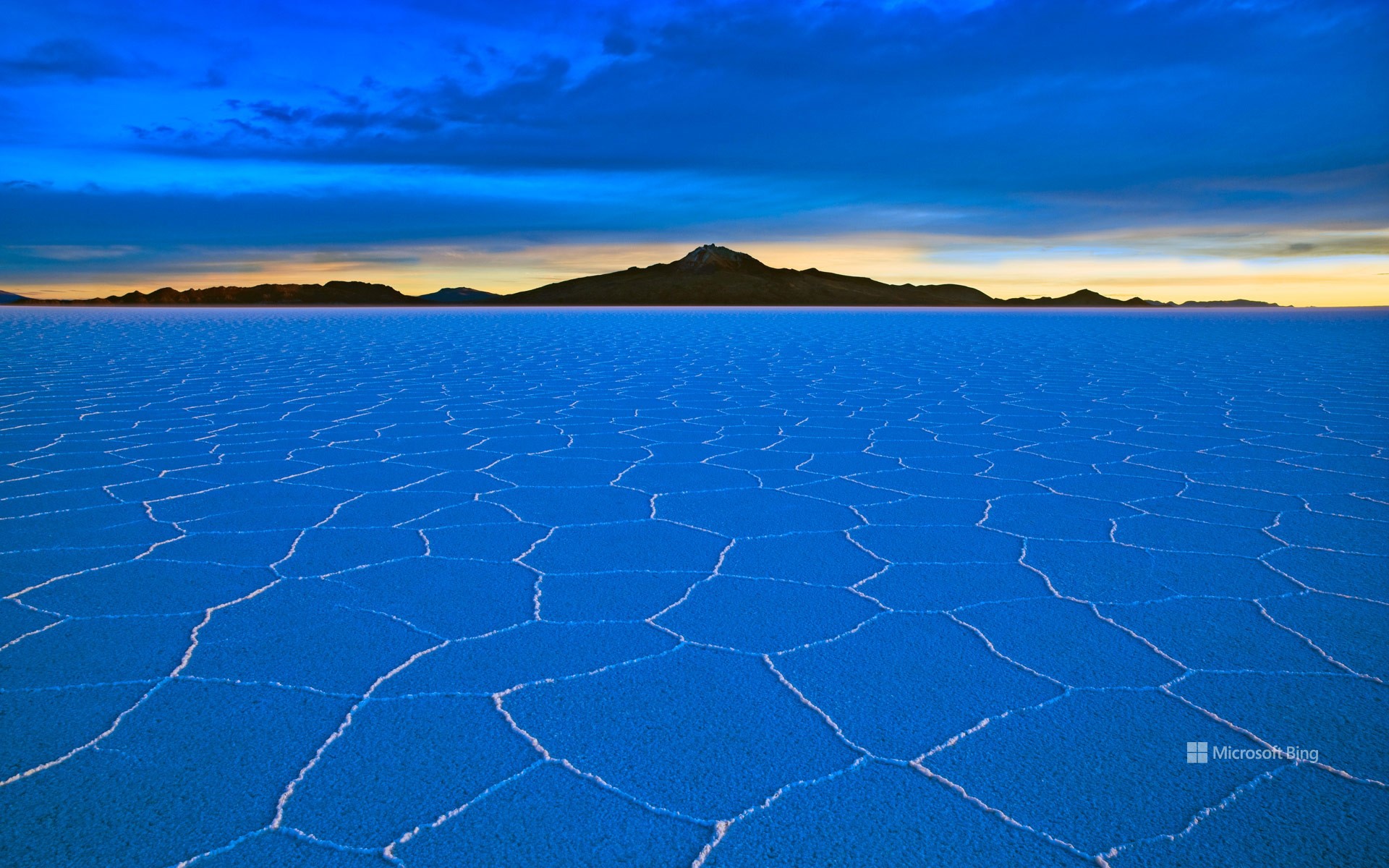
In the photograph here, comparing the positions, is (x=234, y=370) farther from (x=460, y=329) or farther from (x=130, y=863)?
(x=460, y=329)

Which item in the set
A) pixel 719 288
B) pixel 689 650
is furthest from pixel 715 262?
pixel 689 650

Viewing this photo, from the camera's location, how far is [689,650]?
1793 millimetres

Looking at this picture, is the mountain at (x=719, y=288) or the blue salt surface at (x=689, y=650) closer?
A: the blue salt surface at (x=689, y=650)

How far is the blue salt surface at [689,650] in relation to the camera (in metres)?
1.24

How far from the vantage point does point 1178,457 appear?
3840 millimetres

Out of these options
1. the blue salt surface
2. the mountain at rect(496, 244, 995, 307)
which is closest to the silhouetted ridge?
the mountain at rect(496, 244, 995, 307)

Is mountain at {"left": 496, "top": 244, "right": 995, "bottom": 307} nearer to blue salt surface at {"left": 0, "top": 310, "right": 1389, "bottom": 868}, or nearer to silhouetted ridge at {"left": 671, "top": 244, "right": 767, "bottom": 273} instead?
silhouetted ridge at {"left": 671, "top": 244, "right": 767, "bottom": 273}

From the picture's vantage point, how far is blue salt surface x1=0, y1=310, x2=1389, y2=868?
124 centimetres

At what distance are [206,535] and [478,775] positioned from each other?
5.27 ft

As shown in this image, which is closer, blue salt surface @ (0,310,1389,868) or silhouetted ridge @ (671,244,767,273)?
blue salt surface @ (0,310,1389,868)

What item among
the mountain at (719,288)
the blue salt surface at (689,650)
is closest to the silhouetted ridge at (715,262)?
the mountain at (719,288)

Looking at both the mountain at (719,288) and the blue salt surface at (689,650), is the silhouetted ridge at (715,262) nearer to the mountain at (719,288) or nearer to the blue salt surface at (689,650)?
the mountain at (719,288)

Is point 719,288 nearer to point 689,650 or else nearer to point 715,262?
point 715,262

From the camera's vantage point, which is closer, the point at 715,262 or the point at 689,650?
the point at 689,650
